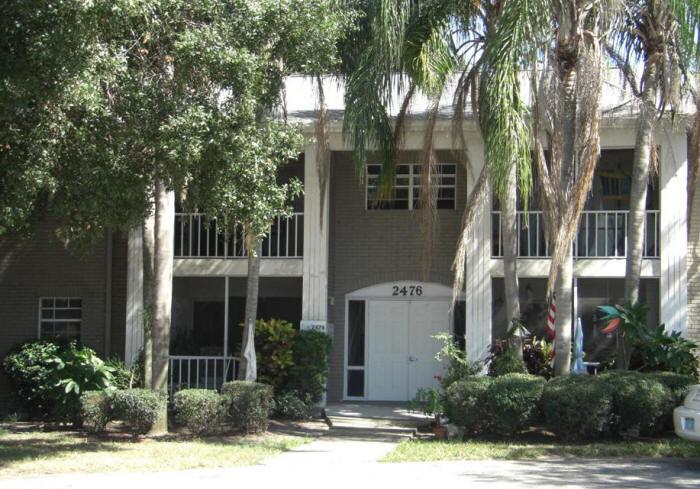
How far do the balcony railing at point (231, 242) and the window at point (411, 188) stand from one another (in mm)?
1830

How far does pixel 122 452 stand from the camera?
1188cm

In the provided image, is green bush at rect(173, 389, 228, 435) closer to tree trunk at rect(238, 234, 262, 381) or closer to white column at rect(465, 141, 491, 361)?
tree trunk at rect(238, 234, 262, 381)

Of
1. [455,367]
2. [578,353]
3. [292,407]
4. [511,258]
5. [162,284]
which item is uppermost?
[511,258]

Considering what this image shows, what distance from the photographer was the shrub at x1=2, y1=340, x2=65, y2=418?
15562 millimetres

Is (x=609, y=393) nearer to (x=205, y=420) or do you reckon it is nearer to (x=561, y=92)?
(x=561, y=92)

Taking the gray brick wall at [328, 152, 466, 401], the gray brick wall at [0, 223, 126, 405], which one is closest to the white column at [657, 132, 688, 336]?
the gray brick wall at [328, 152, 466, 401]

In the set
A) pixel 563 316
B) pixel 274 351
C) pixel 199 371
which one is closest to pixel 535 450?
pixel 563 316

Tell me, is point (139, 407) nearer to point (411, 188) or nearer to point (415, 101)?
point (411, 188)

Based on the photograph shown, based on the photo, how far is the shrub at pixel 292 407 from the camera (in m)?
15.0

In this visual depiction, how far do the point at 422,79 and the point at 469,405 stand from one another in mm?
5148

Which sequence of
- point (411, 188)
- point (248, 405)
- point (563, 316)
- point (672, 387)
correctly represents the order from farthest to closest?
point (411, 188) < point (248, 405) < point (563, 316) < point (672, 387)

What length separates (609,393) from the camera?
12062 mm

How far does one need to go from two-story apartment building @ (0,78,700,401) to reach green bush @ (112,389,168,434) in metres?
3.18

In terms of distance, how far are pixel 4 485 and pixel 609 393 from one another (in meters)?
8.28
